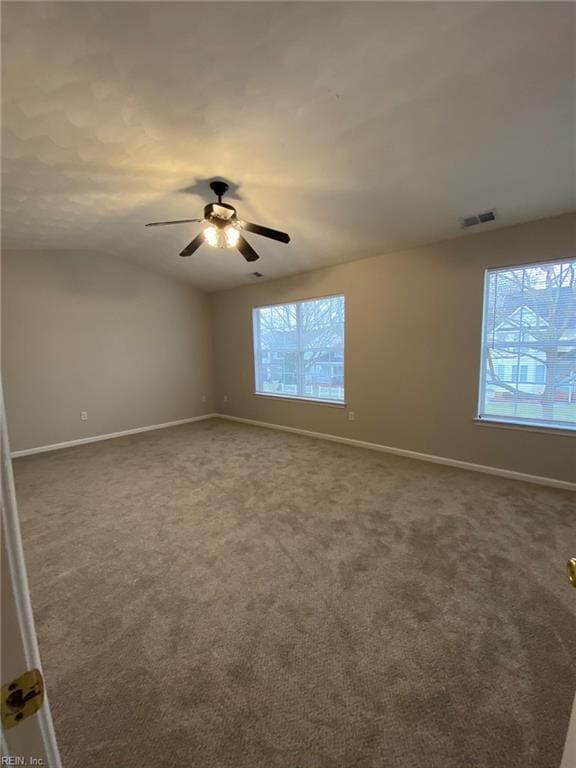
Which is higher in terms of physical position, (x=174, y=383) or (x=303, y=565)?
(x=174, y=383)

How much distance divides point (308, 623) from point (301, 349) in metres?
3.77

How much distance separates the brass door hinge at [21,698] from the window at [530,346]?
374cm

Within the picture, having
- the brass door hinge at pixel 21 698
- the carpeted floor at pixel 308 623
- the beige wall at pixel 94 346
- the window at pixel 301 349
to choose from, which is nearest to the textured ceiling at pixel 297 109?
the beige wall at pixel 94 346

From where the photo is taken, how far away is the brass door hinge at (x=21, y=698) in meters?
0.45

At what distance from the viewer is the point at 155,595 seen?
183 cm

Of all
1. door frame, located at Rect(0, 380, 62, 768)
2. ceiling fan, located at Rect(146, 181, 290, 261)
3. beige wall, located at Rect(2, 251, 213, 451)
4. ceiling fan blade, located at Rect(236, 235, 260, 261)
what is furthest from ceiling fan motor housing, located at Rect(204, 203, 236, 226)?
beige wall, located at Rect(2, 251, 213, 451)

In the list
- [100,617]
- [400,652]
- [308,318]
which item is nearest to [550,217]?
[308,318]

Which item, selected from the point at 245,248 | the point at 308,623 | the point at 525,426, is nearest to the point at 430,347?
the point at 525,426

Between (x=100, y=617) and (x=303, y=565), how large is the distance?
3.72 feet

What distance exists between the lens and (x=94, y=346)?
4832mm

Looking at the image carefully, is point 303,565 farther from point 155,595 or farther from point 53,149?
point 53,149

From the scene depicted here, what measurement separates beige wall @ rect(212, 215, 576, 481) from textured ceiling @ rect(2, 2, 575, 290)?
303mm

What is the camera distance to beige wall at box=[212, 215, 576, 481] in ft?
9.98

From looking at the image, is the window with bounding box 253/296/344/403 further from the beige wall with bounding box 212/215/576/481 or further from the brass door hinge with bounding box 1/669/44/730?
the brass door hinge with bounding box 1/669/44/730
